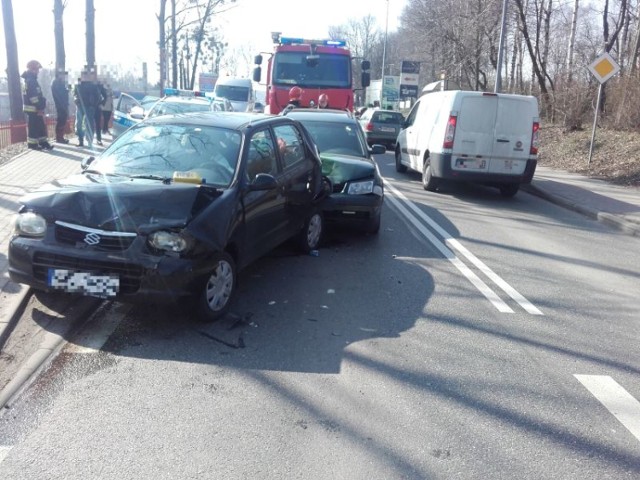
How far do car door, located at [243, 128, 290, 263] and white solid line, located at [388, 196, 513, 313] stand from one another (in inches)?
84.0

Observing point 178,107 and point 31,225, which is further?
point 178,107

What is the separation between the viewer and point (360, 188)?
30.1 ft

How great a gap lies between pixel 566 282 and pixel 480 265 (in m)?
1.02

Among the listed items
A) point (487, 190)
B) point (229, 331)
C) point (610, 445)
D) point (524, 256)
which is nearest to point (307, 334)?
point (229, 331)

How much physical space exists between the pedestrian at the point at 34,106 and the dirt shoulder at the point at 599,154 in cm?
1393

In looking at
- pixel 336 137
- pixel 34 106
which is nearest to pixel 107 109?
pixel 34 106

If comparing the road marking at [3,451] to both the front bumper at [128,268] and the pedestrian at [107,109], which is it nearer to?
the front bumper at [128,268]

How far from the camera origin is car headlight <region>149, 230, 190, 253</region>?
532 centimetres

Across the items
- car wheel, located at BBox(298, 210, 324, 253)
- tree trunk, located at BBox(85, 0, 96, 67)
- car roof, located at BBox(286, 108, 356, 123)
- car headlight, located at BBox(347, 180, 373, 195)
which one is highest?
tree trunk, located at BBox(85, 0, 96, 67)

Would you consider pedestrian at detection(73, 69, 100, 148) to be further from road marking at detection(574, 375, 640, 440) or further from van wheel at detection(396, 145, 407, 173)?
road marking at detection(574, 375, 640, 440)

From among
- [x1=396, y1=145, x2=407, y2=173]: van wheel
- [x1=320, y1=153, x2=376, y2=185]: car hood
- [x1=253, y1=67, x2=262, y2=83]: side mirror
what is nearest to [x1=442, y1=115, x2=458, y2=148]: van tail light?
[x1=396, y1=145, x2=407, y2=173]: van wheel

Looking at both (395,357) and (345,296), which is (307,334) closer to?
(395,357)

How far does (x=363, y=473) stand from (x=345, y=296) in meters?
3.25

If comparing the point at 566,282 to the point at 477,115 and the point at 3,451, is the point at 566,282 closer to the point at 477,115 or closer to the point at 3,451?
the point at 3,451
